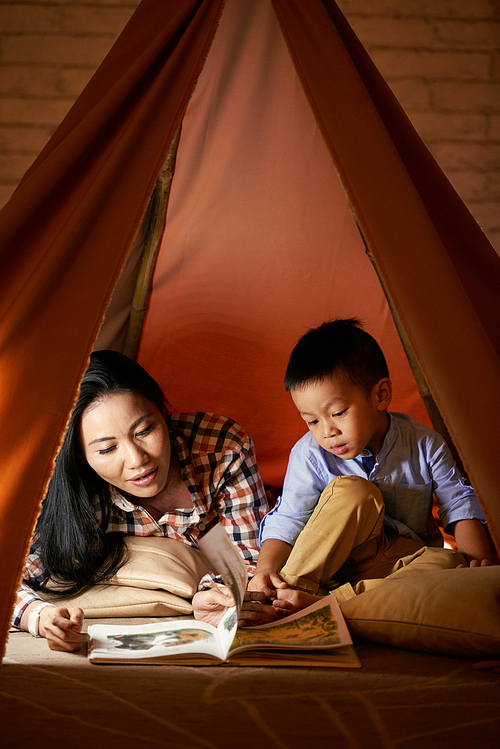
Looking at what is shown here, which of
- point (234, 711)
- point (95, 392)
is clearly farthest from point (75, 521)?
point (234, 711)

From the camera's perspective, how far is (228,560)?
0.77m

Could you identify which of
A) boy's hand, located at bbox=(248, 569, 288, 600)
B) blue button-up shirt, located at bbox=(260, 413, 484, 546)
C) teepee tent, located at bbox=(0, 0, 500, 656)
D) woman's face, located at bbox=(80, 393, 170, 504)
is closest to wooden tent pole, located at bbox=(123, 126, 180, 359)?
teepee tent, located at bbox=(0, 0, 500, 656)

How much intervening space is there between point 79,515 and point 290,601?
45 cm

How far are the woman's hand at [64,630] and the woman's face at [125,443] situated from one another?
253 millimetres

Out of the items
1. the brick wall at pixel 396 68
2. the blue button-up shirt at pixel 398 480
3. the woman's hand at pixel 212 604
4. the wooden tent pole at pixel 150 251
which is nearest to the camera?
the woman's hand at pixel 212 604

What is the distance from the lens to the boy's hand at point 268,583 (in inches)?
37.2

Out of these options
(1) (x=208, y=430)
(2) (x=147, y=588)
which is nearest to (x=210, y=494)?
(1) (x=208, y=430)

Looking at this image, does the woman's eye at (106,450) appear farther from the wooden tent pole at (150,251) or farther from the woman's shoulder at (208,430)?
the wooden tent pole at (150,251)

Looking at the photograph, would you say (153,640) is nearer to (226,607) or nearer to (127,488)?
(226,607)

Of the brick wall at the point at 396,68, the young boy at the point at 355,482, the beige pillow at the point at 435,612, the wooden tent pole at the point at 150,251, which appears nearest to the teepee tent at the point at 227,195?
the wooden tent pole at the point at 150,251

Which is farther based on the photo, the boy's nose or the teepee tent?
the boy's nose

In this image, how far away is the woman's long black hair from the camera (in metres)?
1.08

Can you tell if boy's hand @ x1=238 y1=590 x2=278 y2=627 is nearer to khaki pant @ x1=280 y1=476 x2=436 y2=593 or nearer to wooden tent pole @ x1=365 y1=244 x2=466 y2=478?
khaki pant @ x1=280 y1=476 x2=436 y2=593

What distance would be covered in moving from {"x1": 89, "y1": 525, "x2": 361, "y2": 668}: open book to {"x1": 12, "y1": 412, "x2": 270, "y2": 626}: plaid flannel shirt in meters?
0.31
